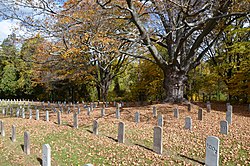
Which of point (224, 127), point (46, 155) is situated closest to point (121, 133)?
point (46, 155)

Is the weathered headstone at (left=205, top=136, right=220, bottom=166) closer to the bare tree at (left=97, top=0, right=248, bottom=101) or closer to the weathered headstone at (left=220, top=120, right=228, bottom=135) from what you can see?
the weathered headstone at (left=220, top=120, right=228, bottom=135)

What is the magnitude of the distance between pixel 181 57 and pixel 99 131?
8.22m

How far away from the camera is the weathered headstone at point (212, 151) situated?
15.3 feet

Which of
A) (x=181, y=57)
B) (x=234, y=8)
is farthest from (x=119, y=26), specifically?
(x=234, y=8)

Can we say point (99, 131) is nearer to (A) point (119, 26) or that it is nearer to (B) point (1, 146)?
(B) point (1, 146)

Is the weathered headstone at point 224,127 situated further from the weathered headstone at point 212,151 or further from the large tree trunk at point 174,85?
the large tree trunk at point 174,85

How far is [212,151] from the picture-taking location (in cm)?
475

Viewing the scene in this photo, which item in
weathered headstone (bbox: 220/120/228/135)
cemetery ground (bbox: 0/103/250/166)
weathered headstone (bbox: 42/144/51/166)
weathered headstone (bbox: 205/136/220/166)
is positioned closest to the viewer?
weathered headstone (bbox: 205/136/220/166)

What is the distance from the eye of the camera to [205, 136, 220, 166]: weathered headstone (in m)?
4.66

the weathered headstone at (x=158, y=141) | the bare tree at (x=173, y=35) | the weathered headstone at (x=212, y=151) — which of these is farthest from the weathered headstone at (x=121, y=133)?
the bare tree at (x=173, y=35)

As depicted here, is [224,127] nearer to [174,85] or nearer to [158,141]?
[158,141]

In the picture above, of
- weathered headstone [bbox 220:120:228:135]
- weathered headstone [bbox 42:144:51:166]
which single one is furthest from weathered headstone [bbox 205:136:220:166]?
weathered headstone [bbox 42:144:51:166]

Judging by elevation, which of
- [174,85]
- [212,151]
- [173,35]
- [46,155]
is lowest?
[46,155]

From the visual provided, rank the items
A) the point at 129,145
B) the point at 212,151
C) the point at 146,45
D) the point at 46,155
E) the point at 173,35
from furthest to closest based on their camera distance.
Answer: the point at 173,35, the point at 146,45, the point at 129,145, the point at 46,155, the point at 212,151
